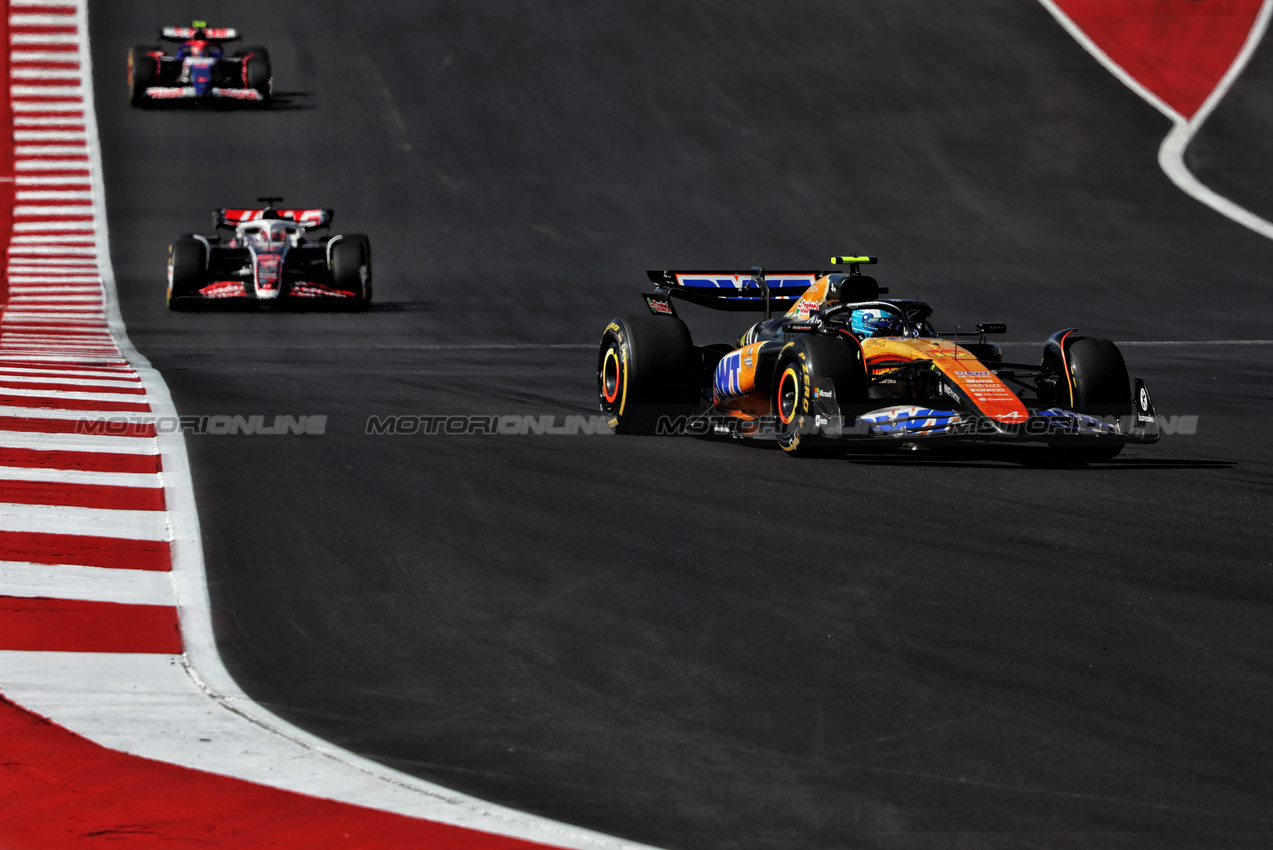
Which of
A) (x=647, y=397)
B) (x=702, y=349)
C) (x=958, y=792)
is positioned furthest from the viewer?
(x=702, y=349)

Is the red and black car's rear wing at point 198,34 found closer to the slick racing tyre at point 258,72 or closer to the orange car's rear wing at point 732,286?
the slick racing tyre at point 258,72

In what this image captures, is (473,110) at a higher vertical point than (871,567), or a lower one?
higher

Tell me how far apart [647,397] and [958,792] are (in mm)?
6084

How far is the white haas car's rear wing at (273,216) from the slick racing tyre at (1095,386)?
11658 millimetres

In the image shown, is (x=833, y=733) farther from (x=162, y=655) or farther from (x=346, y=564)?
(x=346, y=564)

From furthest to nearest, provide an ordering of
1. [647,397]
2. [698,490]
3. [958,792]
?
[647,397] < [698,490] < [958,792]

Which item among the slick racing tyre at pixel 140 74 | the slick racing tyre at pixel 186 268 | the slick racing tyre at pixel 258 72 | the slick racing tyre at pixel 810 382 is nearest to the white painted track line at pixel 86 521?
the slick racing tyre at pixel 810 382

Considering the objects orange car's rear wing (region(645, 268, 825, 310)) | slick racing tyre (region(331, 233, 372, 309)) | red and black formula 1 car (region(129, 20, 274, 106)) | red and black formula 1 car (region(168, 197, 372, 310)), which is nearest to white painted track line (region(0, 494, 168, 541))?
orange car's rear wing (region(645, 268, 825, 310))

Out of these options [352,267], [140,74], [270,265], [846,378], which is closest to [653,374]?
[846,378]

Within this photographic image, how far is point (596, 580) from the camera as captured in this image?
5387 millimetres

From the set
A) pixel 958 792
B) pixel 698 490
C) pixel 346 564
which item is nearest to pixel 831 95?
pixel 698 490

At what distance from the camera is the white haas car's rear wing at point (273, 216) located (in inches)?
712

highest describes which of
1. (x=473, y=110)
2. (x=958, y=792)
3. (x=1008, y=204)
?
(x=473, y=110)

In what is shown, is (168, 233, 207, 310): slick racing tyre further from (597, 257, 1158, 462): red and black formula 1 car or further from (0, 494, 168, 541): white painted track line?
(0, 494, 168, 541): white painted track line
